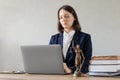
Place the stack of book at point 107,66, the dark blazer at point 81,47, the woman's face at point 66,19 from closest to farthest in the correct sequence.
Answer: the stack of book at point 107,66 → the dark blazer at point 81,47 → the woman's face at point 66,19

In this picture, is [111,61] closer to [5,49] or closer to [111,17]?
[111,17]

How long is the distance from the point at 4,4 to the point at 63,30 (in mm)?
1814

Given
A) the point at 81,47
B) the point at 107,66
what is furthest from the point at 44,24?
the point at 107,66

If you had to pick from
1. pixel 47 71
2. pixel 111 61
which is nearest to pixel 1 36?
pixel 47 71

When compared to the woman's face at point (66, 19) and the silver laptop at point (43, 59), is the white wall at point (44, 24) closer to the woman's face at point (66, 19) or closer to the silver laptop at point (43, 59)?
the woman's face at point (66, 19)

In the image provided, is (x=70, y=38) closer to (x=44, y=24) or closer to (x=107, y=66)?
(x=107, y=66)

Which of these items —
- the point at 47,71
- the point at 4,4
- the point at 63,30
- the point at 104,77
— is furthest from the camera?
the point at 4,4

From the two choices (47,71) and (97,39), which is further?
(97,39)

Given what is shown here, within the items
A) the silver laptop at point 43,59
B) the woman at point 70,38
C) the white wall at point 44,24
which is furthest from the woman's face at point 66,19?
the white wall at point 44,24

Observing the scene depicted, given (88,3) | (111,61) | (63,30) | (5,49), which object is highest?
(88,3)

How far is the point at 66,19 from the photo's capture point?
2.30m

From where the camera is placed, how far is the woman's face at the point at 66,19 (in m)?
2.30

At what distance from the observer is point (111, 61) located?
1.69 metres

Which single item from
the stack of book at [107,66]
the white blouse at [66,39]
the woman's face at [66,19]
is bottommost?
the stack of book at [107,66]
